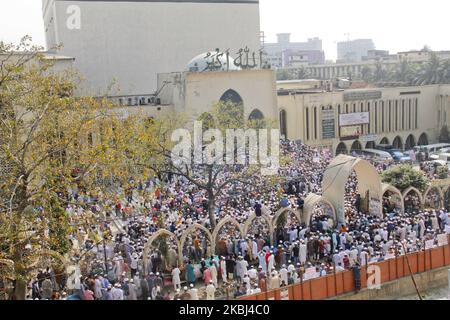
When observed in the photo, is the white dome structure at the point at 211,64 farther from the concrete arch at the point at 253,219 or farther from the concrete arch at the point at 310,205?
the concrete arch at the point at 253,219

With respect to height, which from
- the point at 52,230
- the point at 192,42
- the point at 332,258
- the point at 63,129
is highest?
the point at 192,42

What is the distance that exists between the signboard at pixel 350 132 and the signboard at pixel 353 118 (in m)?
0.26

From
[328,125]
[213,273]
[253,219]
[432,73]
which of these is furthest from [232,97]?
[432,73]

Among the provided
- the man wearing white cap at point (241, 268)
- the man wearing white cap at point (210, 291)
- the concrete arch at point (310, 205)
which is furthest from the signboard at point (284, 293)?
the concrete arch at point (310, 205)

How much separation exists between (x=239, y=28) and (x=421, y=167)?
2154 cm

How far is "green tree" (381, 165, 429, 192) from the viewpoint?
63.4 ft

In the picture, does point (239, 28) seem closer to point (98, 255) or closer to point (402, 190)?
point (402, 190)

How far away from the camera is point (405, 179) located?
19.3 metres

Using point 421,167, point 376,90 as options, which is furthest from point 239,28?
point 421,167

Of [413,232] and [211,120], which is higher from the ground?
[211,120]

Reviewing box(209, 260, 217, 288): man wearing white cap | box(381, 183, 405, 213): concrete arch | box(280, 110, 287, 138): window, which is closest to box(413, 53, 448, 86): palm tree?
box(280, 110, 287, 138): window

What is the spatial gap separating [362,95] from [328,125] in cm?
326

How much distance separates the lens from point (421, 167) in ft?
88.0

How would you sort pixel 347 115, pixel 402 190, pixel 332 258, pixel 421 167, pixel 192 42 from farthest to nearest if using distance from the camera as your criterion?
pixel 192 42 → pixel 347 115 → pixel 421 167 → pixel 402 190 → pixel 332 258
